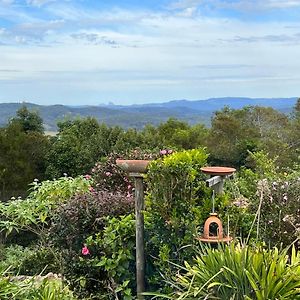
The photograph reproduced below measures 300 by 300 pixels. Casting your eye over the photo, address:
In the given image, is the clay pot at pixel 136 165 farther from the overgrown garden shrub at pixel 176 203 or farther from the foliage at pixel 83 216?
the foliage at pixel 83 216

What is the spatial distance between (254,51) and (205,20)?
125 cm

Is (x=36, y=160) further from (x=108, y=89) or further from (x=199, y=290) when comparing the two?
(x=199, y=290)

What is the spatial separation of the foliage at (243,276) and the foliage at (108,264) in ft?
3.41

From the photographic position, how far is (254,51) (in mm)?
10102

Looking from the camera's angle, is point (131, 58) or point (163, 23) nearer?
point (163, 23)

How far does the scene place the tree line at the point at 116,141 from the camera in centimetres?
1636

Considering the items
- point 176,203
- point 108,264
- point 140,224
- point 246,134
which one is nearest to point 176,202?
point 176,203

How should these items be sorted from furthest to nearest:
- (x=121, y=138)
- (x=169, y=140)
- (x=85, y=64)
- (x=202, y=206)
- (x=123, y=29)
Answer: (x=169, y=140)
(x=121, y=138)
(x=85, y=64)
(x=123, y=29)
(x=202, y=206)

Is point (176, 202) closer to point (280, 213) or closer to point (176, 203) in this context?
point (176, 203)

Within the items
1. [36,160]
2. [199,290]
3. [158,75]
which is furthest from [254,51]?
[36,160]

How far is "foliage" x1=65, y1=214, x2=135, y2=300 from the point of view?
13.5 feet

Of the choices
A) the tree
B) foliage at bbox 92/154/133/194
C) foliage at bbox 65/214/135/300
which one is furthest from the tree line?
foliage at bbox 65/214/135/300

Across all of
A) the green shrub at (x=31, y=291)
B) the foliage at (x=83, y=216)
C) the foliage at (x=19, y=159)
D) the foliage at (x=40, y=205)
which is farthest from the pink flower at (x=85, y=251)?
the foliage at (x=19, y=159)

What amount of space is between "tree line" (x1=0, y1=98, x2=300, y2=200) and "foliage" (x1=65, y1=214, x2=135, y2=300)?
32.8 feet
